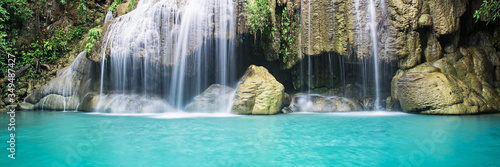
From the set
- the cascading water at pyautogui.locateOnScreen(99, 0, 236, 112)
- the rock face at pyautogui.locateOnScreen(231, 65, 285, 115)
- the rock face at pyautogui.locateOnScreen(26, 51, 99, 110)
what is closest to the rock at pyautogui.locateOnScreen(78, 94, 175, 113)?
Answer: the cascading water at pyautogui.locateOnScreen(99, 0, 236, 112)

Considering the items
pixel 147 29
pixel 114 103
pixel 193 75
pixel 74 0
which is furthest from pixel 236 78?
pixel 74 0

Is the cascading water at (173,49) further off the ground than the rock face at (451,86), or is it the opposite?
the cascading water at (173,49)

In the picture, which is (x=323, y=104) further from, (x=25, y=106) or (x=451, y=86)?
(x=25, y=106)

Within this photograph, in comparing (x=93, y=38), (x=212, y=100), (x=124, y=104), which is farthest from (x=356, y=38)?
(x=93, y=38)

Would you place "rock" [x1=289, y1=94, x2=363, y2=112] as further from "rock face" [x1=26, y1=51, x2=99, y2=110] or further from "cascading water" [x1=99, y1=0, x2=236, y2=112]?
"rock face" [x1=26, y1=51, x2=99, y2=110]

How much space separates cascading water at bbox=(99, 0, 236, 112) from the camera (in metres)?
11.1

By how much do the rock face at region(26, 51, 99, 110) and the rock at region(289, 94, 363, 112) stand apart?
400 inches

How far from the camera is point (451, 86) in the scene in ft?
29.2

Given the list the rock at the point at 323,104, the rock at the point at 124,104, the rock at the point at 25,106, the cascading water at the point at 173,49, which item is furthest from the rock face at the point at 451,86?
the rock at the point at 25,106

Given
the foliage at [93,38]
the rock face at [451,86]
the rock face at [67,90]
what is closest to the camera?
the rock face at [451,86]

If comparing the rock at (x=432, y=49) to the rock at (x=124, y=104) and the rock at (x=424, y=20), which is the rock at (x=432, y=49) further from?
the rock at (x=124, y=104)

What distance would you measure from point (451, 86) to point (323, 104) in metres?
4.46

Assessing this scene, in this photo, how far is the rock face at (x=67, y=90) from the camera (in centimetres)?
1326

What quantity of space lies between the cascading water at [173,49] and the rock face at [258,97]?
7.04ft
